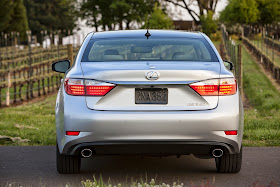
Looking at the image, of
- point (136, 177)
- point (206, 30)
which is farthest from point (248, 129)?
point (206, 30)

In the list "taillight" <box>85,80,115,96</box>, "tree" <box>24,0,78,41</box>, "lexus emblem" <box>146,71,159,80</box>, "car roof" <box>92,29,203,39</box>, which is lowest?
"tree" <box>24,0,78,41</box>

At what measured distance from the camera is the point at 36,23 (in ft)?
346

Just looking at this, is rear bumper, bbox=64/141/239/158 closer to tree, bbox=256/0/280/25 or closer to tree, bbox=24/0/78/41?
tree, bbox=256/0/280/25

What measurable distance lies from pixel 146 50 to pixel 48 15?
337ft

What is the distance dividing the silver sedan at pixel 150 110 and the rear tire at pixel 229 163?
0.42 m

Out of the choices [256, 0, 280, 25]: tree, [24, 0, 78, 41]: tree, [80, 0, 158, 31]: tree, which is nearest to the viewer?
[256, 0, 280, 25]: tree

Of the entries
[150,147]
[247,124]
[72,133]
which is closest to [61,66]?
[72,133]

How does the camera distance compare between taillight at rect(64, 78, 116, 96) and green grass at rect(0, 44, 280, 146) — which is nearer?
taillight at rect(64, 78, 116, 96)

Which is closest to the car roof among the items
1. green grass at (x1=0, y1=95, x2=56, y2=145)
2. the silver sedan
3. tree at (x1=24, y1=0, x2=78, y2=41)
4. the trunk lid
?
the silver sedan

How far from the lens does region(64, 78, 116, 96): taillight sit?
6.31 meters

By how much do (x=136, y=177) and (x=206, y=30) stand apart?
181 ft

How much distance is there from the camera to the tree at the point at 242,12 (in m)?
66.8

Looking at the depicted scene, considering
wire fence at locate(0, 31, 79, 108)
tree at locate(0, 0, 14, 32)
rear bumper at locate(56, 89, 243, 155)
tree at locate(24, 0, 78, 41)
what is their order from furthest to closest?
tree at locate(24, 0, 78, 41)
tree at locate(0, 0, 14, 32)
wire fence at locate(0, 31, 79, 108)
rear bumper at locate(56, 89, 243, 155)

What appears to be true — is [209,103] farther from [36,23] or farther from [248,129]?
[36,23]
